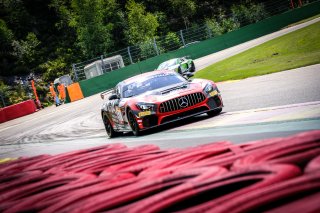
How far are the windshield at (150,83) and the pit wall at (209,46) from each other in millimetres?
24941

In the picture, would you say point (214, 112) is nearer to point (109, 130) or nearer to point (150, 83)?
point (150, 83)

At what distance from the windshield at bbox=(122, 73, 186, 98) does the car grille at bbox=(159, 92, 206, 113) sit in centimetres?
98

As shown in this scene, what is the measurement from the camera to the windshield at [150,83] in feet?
33.7

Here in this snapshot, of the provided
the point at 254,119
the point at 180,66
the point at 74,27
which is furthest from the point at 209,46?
the point at 254,119

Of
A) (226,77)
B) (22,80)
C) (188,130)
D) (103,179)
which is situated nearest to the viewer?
(103,179)

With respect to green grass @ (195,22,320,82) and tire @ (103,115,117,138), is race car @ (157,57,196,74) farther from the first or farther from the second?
tire @ (103,115,117,138)

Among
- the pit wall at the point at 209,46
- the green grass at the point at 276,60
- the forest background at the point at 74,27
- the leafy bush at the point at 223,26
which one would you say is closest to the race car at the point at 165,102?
the green grass at the point at 276,60

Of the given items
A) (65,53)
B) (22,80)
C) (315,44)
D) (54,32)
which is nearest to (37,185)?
(315,44)

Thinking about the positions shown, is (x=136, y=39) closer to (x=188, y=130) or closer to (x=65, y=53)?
(x=65, y=53)

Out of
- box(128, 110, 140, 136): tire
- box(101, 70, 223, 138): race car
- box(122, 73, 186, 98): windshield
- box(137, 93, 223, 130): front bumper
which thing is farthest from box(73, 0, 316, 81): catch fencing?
box(137, 93, 223, 130): front bumper

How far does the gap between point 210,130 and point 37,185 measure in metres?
4.30

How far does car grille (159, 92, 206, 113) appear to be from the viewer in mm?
9320

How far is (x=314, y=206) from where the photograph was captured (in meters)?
1.68

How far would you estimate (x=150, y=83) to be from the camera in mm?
10422
